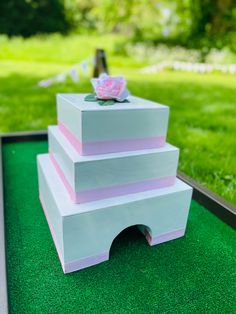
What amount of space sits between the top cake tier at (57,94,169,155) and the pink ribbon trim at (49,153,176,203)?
16 centimetres

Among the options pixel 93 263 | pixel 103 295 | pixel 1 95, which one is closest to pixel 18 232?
pixel 93 263

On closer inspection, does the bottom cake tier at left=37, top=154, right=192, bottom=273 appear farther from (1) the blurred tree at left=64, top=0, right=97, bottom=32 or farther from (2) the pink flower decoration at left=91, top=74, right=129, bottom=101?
(1) the blurred tree at left=64, top=0, right=97, bottom=32

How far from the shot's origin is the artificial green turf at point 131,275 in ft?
3.20

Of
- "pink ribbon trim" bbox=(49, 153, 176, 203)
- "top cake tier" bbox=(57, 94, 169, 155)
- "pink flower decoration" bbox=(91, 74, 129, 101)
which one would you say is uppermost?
"pink flower decoration" bbox=(91, 74, 129, 101)

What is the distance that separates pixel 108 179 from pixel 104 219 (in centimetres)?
17

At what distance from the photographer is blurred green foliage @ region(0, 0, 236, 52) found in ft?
30.5

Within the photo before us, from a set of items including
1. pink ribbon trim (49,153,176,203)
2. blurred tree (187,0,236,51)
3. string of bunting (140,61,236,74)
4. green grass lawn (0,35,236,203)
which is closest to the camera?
pink ribbon trim (49,153,176,203)

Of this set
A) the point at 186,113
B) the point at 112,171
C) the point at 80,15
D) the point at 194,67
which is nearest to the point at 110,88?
the point at 112,171

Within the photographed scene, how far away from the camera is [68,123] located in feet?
3.86

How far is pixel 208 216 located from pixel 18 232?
3.48 ft

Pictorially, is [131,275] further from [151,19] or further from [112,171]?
[151,19]

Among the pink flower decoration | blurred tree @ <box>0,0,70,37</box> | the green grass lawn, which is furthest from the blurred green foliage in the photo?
the pink flower decoration

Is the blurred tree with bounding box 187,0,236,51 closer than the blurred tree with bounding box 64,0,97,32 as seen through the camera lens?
Yes

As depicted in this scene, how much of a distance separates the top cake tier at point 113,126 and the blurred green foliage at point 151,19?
9.08 meters
